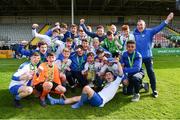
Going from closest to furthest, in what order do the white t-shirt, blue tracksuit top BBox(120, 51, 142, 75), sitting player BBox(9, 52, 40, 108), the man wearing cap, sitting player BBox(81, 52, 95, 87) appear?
sitting player BBox(9, 52, 40, 108)
the white t-shirt
blue tracksuit top BBox(120, 51, 142, 75)
the man wearing cap
sitting player BBox(81, 52, 95, 87)

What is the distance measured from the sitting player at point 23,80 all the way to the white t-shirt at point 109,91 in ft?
5.16

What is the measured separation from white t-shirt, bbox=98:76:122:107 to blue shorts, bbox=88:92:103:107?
0.12m

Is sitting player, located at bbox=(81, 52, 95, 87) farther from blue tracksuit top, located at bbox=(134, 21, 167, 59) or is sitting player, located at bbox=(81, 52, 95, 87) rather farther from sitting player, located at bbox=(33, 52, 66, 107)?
blue tracksuit top, located at bbox=(134, 21, 167, 59)

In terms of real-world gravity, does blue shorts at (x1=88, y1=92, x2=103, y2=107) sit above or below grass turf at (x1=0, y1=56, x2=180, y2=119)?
above

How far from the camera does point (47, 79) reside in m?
7.18

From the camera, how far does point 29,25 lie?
1401 inches

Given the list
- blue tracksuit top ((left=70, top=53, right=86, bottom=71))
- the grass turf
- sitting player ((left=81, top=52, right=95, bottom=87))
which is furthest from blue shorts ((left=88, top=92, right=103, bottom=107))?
blue tracksuit top ((left=70, top=53, right=86, bottom=71))

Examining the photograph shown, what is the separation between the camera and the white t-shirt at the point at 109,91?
736 cm

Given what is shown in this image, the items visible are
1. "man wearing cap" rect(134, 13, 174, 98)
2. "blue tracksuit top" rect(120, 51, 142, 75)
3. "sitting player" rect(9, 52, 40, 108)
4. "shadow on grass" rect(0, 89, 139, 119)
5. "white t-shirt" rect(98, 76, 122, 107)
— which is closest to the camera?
"shadow on grass" rect(0, 89, 139, 119)

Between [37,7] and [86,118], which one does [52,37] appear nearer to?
[86,118]

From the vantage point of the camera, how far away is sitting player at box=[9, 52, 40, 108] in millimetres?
6926

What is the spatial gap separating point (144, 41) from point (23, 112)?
10.9 ft

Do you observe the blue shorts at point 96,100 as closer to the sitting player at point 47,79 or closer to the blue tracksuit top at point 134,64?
the sitting player at point 47,79

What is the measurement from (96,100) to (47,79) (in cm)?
117
